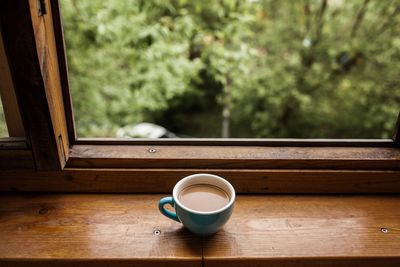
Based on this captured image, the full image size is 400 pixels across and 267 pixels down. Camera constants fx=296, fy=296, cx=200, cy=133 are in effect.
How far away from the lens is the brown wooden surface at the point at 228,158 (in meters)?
0.84

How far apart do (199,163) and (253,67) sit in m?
4.33

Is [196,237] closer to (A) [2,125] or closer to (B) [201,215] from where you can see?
(B) [201,215]

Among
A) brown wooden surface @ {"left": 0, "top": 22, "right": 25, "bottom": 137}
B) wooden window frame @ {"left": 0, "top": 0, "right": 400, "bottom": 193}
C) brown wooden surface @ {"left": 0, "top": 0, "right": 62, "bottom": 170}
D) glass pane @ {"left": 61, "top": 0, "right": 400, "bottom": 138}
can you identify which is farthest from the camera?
glass pane @ {"left": 61, "top": 0, "right": 400, "bottom": 138}

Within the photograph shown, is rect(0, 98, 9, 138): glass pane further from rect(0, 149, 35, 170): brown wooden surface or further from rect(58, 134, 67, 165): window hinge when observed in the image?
rect(58, 134, 67, 165): window hinge

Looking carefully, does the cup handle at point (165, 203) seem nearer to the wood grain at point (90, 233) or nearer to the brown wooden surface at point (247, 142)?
the wood grain at point (90, 233)

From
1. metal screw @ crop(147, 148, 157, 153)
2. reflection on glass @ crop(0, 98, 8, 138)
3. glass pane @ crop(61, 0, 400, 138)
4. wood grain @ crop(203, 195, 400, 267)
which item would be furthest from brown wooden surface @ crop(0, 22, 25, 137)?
glass pane @ crop(61, 0, 400, 138)

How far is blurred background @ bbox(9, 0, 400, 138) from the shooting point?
2857 mm

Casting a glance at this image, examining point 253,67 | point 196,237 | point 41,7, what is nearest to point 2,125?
point 41,7

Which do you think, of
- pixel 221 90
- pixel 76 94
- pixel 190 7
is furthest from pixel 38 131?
pixel 221 90

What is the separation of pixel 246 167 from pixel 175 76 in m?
2.64

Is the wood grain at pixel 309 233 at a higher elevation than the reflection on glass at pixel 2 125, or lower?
lower

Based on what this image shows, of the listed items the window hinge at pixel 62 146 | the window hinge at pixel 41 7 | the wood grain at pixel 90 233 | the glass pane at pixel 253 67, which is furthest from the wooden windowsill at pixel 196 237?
the glass pane at pixel 253 67

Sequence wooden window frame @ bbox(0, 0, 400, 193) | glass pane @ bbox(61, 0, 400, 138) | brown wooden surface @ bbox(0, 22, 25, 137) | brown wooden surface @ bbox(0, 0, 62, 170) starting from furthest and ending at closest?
glass pane @ bbox(61, 0, 400, 138)
wooden window frame @ bbox(0, 0, 400, 193)
brown wooden surface @ bbox(0, 22, 25, 137)
brown wooden surface @ bbox(0, 0, 62, 170)

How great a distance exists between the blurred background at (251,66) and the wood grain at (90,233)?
75.1 inches
